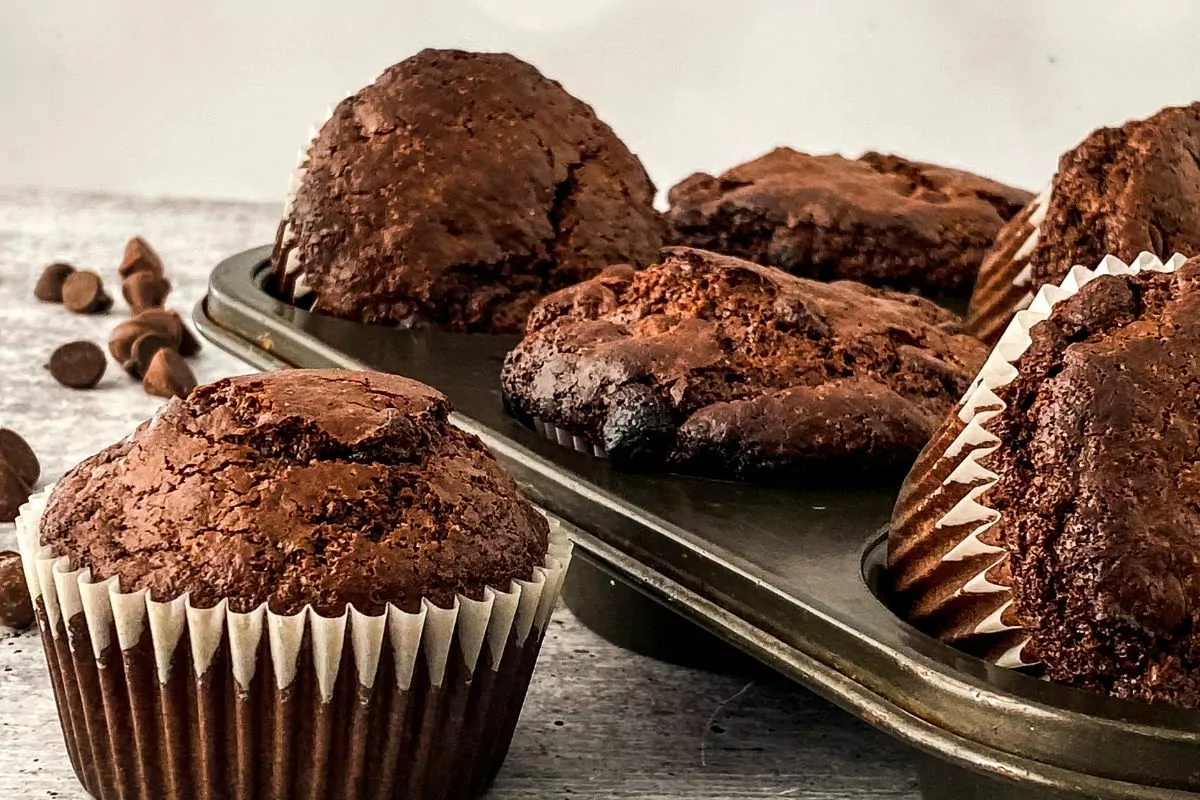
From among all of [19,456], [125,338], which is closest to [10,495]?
[19,456]

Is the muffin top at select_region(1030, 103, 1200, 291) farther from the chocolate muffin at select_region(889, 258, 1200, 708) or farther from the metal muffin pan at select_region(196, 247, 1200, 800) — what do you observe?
the chocolate muffin at select_region(889, 258, 1200, 708)

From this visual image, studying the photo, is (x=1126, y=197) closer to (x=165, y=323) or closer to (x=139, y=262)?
(x=165, y=323)

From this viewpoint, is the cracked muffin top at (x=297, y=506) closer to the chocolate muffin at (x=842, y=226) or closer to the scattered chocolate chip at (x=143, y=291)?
the chocolate muffin at (x=842, y=226)

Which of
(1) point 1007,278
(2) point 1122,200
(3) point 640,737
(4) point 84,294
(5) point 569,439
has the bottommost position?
(3) point 640,737

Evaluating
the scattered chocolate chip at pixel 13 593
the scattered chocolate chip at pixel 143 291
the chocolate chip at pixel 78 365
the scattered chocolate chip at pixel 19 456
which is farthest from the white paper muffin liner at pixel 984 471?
the scattered chocolate chip at pixel 143 291

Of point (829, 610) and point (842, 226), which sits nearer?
point (829, 610)

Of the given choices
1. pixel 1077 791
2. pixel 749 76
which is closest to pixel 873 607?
pixel 1077 791
